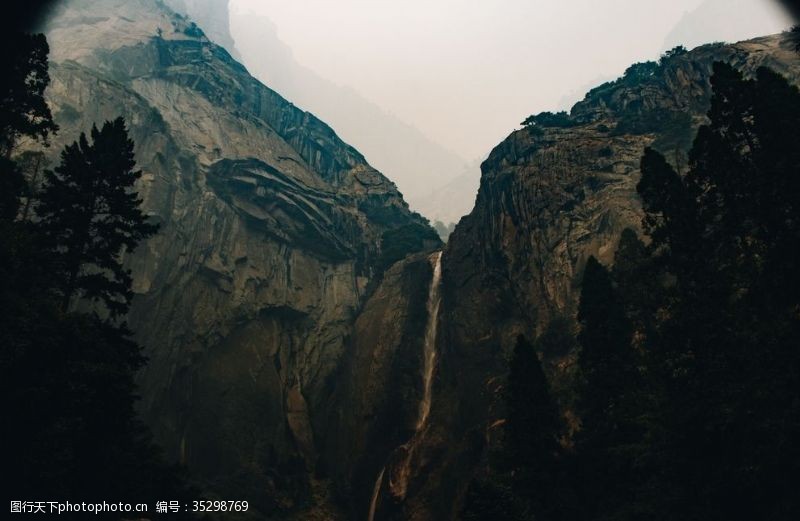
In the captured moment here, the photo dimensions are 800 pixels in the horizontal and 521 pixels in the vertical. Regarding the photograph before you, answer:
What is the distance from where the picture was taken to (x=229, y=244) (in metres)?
57.3

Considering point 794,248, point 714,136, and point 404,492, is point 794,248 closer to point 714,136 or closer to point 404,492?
point 714,136

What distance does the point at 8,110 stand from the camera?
2006cm

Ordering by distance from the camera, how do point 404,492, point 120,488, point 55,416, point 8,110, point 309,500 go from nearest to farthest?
point 55,416, point 120,488, point 8,110, point 404,492, point 309,500

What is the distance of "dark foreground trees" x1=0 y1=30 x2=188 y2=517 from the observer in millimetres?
12617

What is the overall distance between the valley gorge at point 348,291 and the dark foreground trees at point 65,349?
20688 millimetres

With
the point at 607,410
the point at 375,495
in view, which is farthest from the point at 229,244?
the point at 607,410

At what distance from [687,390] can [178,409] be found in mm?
41247

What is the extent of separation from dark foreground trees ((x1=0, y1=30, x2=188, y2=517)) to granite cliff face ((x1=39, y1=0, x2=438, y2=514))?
85.8 feet

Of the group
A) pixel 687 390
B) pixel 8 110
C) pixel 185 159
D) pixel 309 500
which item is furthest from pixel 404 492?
pixel 185 159

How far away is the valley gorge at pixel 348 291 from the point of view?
40.9 meters


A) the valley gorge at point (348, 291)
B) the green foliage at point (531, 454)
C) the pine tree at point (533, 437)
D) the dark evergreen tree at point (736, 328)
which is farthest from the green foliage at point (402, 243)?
the dark evergreen tree at point (736, 328)

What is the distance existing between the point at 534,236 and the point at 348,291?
26448 millimetres

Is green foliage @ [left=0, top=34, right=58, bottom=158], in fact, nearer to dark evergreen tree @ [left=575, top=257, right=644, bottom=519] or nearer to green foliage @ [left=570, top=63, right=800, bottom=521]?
green foliage @ [left=570, top=63, right=800, bottom=521]

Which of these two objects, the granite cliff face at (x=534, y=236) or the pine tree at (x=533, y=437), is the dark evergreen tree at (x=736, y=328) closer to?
the pine tree at (x=533, y=437)
